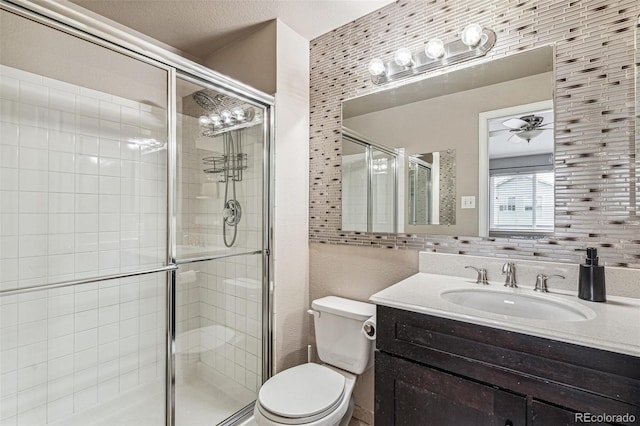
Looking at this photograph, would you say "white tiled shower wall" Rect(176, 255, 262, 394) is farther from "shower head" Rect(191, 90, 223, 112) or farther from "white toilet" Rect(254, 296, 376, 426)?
"shower head" Rect(191, 90, 223, 112)

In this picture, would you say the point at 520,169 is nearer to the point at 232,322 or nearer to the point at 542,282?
the point at 542,282

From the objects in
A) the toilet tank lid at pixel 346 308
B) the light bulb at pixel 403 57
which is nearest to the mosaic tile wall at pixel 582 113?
the light bulb at pixel 403 57

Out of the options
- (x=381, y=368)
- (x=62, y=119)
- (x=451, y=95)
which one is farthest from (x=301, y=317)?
(x=62, y=119)

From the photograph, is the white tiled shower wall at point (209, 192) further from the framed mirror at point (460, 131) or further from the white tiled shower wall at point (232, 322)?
the framed mirror at point (460, 131)

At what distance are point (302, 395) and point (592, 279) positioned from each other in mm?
1256

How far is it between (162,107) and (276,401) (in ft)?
4.98

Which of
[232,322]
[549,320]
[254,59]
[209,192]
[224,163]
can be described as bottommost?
[232,322]

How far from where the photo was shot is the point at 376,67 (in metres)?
1.74

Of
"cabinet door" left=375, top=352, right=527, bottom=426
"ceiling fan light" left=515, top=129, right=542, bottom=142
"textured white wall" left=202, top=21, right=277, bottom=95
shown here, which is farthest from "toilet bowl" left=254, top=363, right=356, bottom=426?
"textured white wall" left=202, top=21, right=277, bottom=95

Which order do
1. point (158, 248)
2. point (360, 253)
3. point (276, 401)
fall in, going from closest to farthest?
point (276, 401) < point (158, 248) < point (360, 253)

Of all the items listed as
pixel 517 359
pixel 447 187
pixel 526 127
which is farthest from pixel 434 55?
pixel 517 359

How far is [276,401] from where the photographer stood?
1340 mm

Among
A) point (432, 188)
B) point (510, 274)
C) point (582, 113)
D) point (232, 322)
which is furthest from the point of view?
point (232, 322)

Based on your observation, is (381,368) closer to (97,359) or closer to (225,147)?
(225,147)
